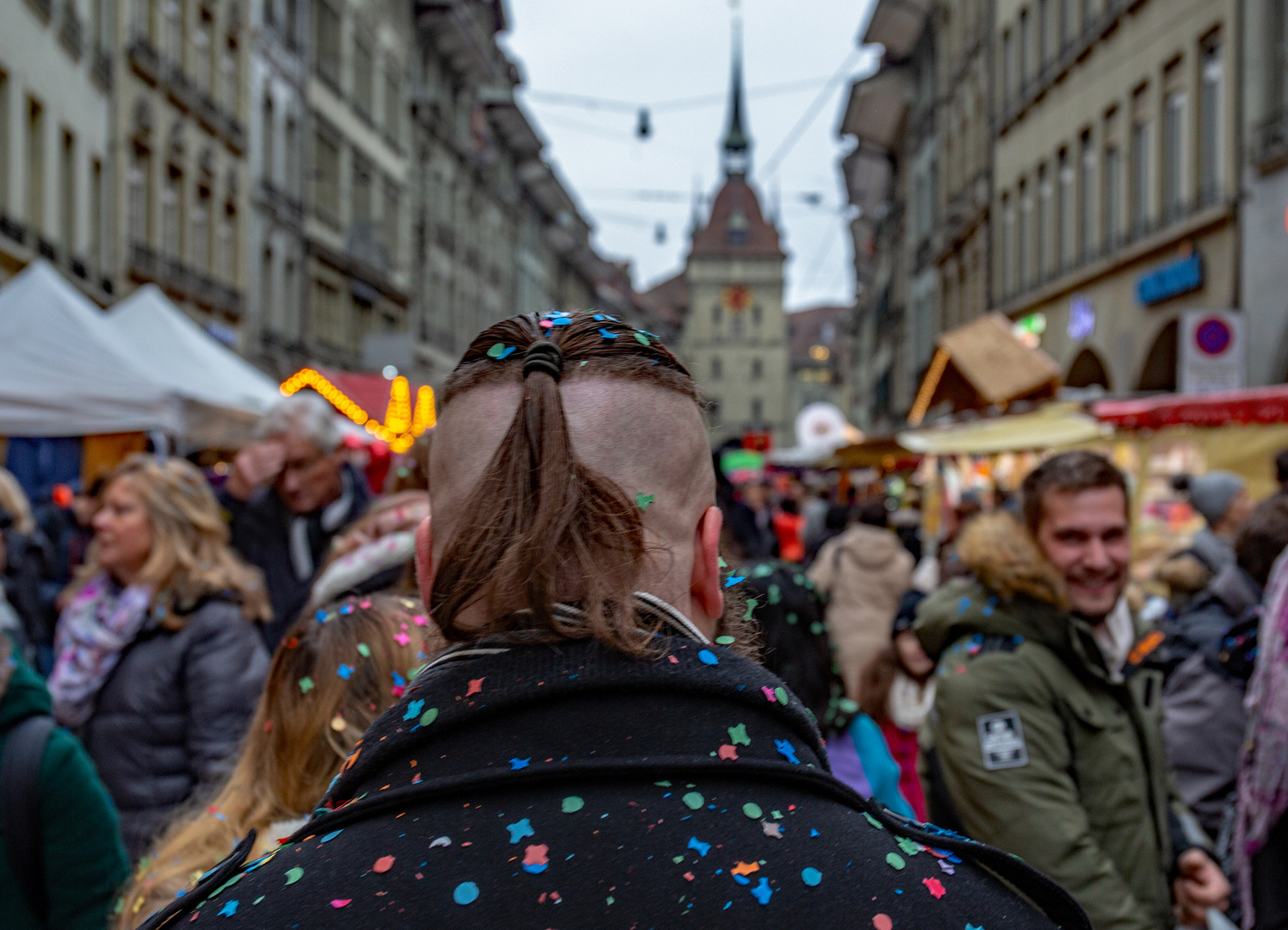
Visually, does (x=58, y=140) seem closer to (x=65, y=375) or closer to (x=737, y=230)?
(x=65, y=375)

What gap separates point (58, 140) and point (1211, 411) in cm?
1532

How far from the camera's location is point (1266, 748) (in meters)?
3.18

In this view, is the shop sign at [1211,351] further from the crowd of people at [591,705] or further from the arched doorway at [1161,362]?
the crowd of people at [591,705]

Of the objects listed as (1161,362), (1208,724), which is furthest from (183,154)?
(1208,724)

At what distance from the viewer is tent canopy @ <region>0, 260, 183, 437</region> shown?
764 cm

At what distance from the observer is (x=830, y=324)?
12556cm

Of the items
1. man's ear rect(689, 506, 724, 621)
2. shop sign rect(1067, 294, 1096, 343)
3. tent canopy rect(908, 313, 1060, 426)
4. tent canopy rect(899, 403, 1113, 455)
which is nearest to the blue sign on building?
shop sign rect(1067, 294, 1096, 343)

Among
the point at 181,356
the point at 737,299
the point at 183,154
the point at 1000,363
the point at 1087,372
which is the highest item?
the point at 737,299

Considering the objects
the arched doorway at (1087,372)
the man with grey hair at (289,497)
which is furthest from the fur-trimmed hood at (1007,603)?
the arched doorway at (1087,372)

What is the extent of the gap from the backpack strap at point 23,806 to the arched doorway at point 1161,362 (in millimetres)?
18009

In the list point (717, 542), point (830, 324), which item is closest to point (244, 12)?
point (717, 542)

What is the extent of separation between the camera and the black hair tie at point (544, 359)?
1261mm

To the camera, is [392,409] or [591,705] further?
[392,409]

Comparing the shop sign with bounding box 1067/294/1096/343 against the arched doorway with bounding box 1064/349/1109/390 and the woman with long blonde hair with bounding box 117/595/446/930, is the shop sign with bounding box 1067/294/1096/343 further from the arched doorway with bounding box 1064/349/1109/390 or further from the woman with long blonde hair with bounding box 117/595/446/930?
the woman with long blonde hair with bounding box 117/595/446/930
